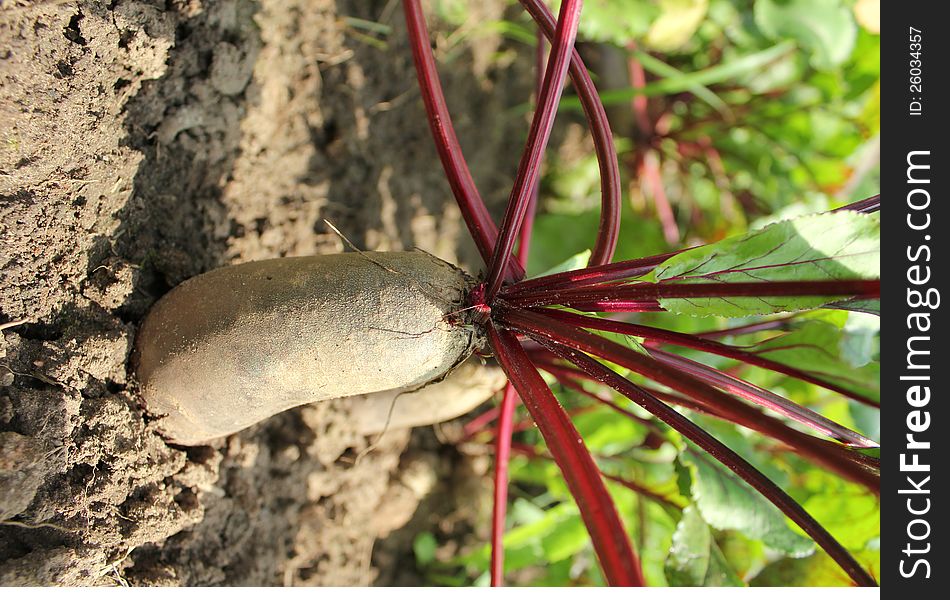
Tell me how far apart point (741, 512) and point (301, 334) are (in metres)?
1.02

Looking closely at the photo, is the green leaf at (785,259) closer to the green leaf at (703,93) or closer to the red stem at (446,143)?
the red stem at (446,143)

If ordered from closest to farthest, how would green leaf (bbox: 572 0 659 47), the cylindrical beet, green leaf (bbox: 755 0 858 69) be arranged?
1. the cylindrical beet
2. green leaf (bbox: 572 0 659 47)
3. green leaf (bbox: 755 0 858 69)

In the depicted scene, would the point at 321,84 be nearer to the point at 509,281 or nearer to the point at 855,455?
the point at 509,281

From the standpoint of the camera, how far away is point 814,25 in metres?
1.90

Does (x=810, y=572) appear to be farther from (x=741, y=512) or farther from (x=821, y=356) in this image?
(x=821, y=356)

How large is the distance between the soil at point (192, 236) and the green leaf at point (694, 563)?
65 centimetres

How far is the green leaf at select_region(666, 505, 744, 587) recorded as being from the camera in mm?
1383

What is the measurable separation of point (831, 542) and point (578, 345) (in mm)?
512

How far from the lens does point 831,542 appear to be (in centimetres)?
101

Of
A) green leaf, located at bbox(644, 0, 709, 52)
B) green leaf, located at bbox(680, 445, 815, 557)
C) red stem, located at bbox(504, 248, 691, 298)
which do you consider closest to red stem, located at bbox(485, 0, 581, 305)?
red stem, located at bbox(504, 248, 691, 298)

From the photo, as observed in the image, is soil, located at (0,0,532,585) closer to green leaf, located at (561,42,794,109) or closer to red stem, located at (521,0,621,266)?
green leaf, located at (561,42,794,109)

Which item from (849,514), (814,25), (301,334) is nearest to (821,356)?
(849,514)

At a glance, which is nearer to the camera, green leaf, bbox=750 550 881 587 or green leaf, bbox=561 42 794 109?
green leaf, bbox=750 550 881 587

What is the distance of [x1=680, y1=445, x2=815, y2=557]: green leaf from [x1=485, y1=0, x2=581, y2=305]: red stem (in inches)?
24.8
